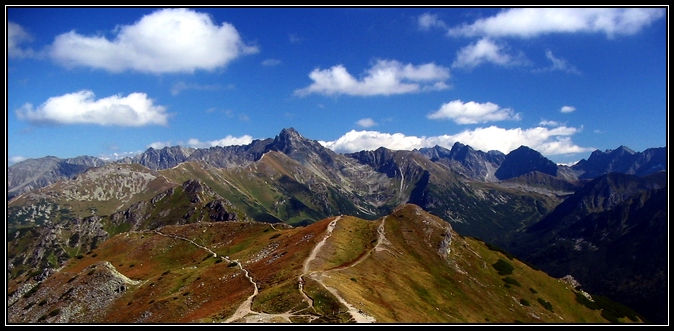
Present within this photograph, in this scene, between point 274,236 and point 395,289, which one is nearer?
point 395,289

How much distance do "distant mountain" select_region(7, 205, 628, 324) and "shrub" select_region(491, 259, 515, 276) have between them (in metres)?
0.55

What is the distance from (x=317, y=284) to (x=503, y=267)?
92125mm

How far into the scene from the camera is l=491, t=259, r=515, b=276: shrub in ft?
462

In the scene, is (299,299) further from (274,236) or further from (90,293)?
(274,236)

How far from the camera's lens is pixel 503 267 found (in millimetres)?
144375

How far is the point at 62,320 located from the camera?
10681cm

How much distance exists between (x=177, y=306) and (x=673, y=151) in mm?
95539

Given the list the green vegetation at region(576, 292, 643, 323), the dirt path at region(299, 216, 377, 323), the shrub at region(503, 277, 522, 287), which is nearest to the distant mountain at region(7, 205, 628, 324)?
the dirt path at region(299, 216, 377, 323)

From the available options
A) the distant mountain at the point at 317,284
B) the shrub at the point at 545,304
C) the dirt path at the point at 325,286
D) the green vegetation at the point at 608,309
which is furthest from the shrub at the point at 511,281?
the dirt path at the point at 325,286

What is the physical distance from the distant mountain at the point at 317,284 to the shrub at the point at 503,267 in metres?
0.55

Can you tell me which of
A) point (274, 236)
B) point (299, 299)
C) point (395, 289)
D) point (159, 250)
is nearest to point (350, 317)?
point (299, 299)

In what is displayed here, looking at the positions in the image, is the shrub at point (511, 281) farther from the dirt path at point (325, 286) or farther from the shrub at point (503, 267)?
the dirt path at point (325, 286)

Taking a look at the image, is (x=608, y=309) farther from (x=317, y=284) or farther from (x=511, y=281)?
(x=317, y=284)

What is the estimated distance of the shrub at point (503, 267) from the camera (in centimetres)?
14088
